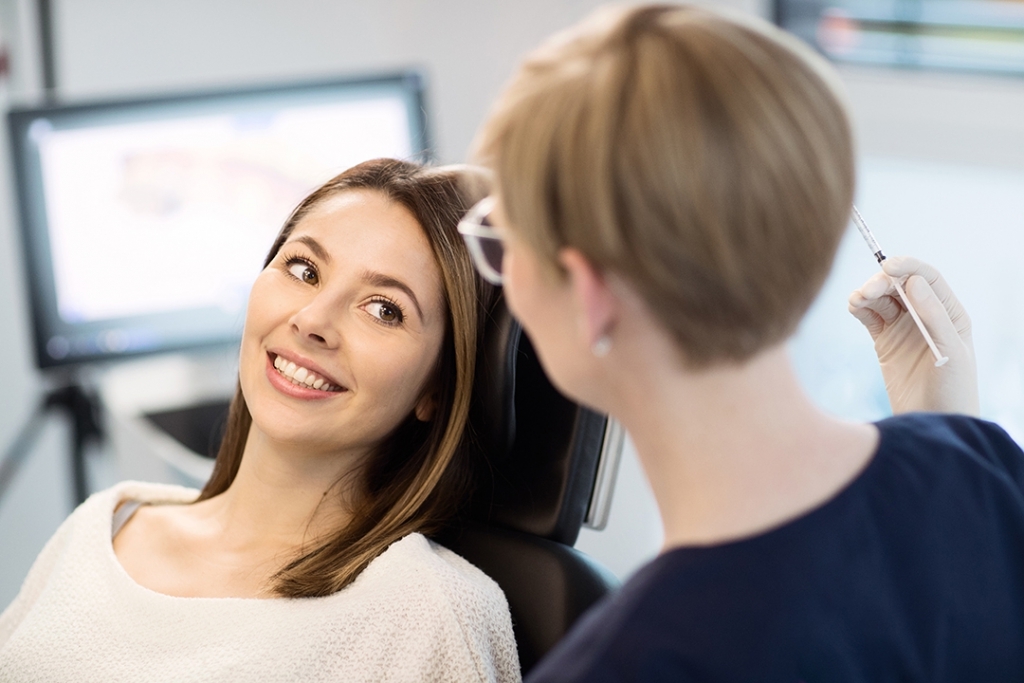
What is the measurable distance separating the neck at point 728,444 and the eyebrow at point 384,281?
58cm

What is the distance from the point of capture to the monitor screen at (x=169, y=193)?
8.25 feet

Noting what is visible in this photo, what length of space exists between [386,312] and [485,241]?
1.51 feet

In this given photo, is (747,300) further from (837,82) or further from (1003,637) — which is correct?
(1003,637)

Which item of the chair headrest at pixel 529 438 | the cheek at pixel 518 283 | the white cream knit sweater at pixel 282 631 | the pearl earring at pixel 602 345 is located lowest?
the white cream knit sweater at pixel 282 631

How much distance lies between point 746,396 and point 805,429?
0.19ft

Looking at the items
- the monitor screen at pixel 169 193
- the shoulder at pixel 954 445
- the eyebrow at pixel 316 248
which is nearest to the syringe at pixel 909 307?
the shoulder at pixel 954 445

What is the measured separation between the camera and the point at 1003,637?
824 mm

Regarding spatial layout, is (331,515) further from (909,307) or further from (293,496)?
(909,307)

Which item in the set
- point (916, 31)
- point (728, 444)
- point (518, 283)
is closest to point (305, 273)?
point (518, 283)

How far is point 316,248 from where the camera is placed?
135 centimetres

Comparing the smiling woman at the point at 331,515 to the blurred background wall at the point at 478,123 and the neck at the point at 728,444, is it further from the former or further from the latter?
the blurred background wall at the point at 478,123

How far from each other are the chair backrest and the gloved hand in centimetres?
35

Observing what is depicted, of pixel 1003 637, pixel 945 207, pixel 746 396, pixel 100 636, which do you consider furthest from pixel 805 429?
pixel 945 207

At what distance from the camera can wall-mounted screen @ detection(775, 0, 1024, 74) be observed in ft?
8.18
